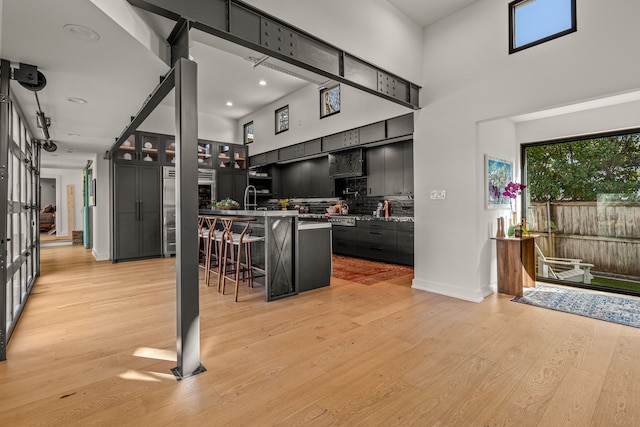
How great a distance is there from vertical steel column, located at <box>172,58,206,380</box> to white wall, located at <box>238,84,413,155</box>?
3.41 m

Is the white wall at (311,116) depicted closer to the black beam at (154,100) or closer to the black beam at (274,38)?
the black beam at (274,38)

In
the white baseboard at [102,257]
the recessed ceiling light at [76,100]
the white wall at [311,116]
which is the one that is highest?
the white wall at [311,116]

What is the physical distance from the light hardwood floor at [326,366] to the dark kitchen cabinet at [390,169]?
2.90 m

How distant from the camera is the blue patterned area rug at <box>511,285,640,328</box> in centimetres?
324

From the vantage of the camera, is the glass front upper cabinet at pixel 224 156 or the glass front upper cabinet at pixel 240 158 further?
the glass front upper cabinet at pixel 240 158

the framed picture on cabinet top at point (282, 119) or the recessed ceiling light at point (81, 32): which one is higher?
the framed picture on cabinet top at point (282, 119)

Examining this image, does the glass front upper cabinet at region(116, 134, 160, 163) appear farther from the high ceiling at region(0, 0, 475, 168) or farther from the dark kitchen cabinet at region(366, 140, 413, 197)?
the dark kitchen cabinet at region(366, 140, 413, 197)

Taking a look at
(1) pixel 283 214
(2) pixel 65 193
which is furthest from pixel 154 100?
(2) pixel 65 193

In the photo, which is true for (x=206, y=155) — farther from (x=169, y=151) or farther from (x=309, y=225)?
(x=309, y=225)

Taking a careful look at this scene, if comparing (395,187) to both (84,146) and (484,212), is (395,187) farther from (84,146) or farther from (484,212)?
(84,146)

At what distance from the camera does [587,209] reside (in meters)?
4.31

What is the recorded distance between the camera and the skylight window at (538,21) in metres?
3.23

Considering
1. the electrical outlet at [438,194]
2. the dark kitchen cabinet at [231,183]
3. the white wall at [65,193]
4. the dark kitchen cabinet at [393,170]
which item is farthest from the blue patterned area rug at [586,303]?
the white wall at [65,193]

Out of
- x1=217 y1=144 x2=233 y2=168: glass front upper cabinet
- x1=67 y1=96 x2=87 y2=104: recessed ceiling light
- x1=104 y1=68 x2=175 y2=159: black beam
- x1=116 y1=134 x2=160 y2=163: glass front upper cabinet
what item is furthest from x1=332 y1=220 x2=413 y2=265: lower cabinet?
x1=67 y1=96 x2=87 y2=104: recessed ceiling light
